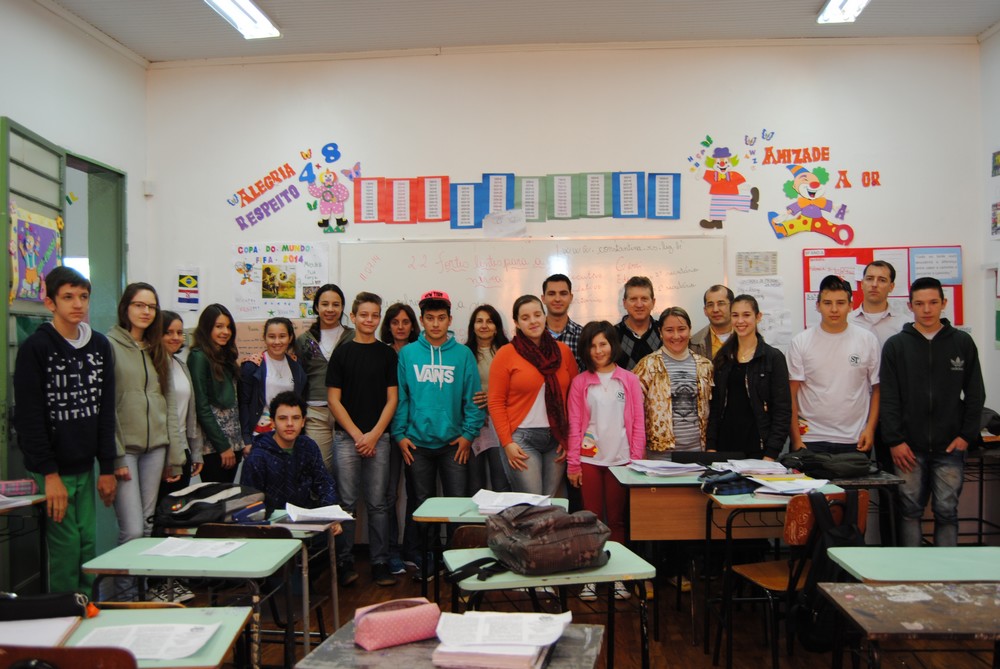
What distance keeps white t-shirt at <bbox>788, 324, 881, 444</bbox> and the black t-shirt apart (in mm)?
2265

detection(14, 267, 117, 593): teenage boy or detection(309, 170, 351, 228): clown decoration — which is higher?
detection(309, 170, 351, 228): clown decoration

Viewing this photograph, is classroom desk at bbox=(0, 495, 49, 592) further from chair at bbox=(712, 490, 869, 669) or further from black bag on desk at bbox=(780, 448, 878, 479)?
black bag on desk at bbox=(780, 448, 878, 479)

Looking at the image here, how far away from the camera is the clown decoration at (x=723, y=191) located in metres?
4.52

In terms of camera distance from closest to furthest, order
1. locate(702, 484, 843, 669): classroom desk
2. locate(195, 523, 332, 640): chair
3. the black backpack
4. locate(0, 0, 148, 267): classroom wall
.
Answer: locate(195, 523, 332, 640): chair < the black backpack < locate(702, 484, 843, 669): classroom desk < locate(0, 0, 148, 267): classroom wall

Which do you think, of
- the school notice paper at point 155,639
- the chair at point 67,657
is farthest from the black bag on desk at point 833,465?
the chair at point 67,657

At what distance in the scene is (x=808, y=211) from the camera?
14.7ft

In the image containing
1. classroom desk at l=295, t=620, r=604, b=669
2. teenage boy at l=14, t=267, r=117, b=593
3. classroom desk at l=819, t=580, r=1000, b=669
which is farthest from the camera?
teenage boy at l=14, t=267, r=117, b=593

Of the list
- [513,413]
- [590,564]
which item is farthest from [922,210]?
[590,564]

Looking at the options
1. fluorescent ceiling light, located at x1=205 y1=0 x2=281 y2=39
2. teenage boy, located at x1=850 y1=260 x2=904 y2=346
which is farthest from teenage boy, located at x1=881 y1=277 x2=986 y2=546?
fluorescent ceiling light, located at x1=205 y1=0 x2=281 y2=39

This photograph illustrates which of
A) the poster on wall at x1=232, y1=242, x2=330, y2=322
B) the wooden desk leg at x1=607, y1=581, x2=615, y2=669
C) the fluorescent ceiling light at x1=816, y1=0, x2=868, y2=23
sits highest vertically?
the fluorescent ceiling light at x1=816, y1=0, x2=868, y2=23

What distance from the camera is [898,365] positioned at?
11.7 ft

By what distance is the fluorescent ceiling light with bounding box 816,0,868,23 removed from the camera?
3939 mm

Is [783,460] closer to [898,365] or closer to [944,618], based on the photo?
[898,365]

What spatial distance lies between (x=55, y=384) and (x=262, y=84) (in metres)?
2.74
